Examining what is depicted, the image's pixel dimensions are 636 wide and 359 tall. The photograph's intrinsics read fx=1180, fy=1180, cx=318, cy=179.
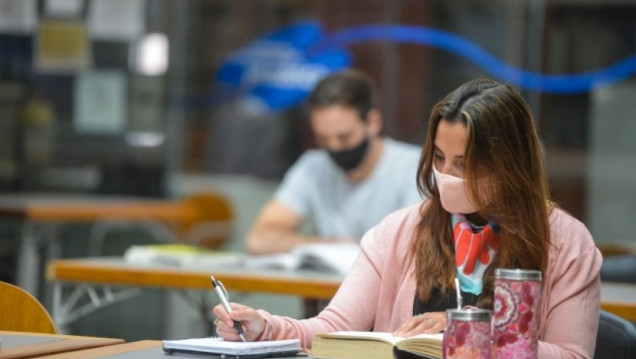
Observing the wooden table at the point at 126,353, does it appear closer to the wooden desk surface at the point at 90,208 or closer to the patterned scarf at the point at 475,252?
the patterned scarf at the point at 475,252

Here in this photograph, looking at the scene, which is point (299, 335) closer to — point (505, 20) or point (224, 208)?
point (505, 20)

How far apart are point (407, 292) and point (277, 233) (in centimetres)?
255

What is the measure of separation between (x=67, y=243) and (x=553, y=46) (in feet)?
9.21

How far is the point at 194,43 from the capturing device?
22.2 ft

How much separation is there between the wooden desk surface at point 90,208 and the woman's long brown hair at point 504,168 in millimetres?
4446

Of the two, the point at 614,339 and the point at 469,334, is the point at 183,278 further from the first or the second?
the point at 469,334

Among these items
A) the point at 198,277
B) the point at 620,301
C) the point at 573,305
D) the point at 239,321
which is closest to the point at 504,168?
the point at 573,305

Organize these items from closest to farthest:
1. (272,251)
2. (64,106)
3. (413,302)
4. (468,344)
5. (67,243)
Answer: (468,344), (413,302), (272,251), (67,243), (64,106)

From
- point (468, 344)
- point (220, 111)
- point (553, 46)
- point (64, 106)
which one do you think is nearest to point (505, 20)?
point (553, 46)

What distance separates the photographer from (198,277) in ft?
13.7

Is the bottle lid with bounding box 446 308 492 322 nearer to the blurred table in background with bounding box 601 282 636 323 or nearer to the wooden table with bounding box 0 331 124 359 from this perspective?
the wooden table with bounding box 0 331 124 359

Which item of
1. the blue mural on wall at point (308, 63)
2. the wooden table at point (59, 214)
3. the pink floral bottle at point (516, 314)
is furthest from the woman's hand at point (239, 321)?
the wooden table at point (59, 214)

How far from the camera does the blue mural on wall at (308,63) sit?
238 inches

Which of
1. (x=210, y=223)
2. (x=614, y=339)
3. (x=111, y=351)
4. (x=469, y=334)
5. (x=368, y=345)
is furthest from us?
(x=210, y=223)
